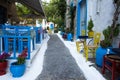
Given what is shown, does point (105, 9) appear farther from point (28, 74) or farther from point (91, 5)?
point (28, 74)

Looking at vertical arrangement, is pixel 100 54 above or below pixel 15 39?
below

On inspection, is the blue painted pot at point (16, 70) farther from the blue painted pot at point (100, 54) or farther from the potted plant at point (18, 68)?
the blue painted pot at point (100, 54)

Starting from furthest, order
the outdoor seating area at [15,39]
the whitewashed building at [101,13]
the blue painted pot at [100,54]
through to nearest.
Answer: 1. the whitewashed building at [101,13]
2. the outdoor seating area at [15,39]
3. the blue painted pot at [100,54]

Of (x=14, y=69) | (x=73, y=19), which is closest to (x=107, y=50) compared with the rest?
(x=14, y=69)

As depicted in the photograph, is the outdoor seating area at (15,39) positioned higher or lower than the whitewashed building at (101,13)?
lower

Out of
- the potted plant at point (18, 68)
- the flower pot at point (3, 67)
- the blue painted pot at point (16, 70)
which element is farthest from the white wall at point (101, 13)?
the flower pot at point (3, 67)

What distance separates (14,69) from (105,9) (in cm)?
454

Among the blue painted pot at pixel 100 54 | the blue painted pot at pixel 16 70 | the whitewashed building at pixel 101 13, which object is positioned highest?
the whitewashed building at pixel 101 13

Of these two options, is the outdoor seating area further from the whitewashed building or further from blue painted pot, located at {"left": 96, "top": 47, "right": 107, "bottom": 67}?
the whitewashed building

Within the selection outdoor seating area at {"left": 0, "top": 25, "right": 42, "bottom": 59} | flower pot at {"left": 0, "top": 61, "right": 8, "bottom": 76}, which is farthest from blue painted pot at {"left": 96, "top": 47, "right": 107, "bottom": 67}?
flower pot at {"left": 0, "top": 61, "right": 8, "bottom": 76}

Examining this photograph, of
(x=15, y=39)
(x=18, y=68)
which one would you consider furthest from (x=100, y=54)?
(x=15, y=39)

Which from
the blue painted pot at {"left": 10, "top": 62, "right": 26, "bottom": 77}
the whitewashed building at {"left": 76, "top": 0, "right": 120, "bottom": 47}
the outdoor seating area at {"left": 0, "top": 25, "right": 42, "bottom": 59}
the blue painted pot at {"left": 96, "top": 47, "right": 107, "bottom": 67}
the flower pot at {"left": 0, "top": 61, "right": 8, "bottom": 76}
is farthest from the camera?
the whitewashed building at {"left": 76, "top": 0, "right": 120, "bottom": 47}

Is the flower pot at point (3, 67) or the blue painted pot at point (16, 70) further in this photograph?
the flower pot at point (3, 67)

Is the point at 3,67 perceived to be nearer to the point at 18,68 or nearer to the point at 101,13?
the point at 18,68
